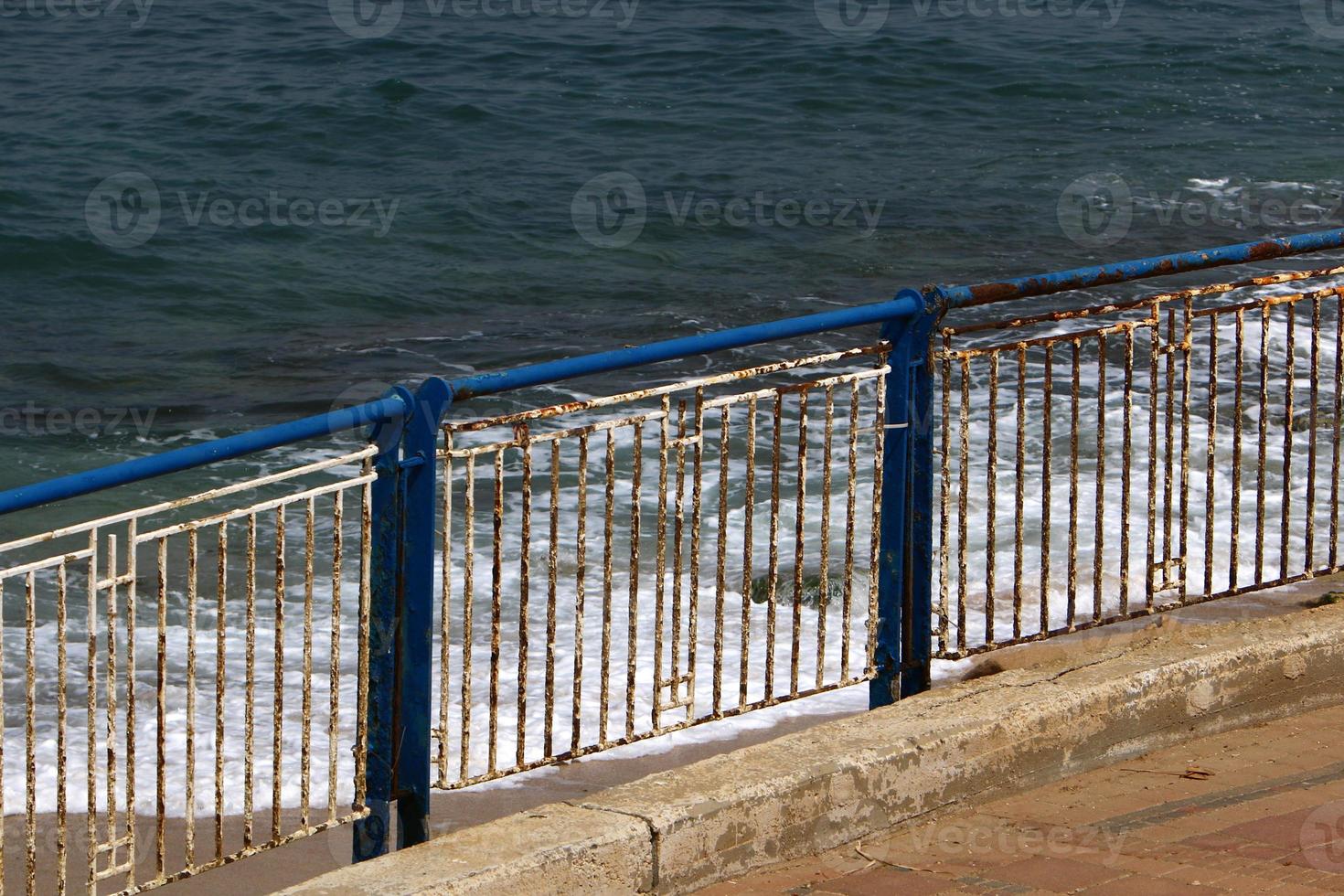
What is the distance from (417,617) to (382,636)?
87 millimetres

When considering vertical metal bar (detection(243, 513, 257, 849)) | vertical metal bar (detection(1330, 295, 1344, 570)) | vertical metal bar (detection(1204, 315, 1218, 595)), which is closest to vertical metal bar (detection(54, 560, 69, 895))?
vertical metal bar (detection(243, 513, 257, 849))

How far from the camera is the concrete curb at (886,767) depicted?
3658 mm

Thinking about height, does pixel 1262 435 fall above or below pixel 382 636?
above

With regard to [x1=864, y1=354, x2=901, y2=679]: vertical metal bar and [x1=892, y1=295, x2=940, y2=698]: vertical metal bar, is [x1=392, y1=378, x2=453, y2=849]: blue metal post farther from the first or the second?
[x1=892, y1=295, x2=940, y2=698]: vertical metal bar

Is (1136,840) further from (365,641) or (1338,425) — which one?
(1338,425)

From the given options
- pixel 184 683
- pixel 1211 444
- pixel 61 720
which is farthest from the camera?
pixel 184 683

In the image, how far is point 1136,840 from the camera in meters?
4.00

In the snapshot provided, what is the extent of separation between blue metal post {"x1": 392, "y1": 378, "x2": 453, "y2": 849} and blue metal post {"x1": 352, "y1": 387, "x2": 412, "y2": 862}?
17mm

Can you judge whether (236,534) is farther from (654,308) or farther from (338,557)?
(654,308)

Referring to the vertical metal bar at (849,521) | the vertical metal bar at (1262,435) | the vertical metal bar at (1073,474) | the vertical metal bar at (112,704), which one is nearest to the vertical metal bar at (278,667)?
the vertical metal bar at (112,704)

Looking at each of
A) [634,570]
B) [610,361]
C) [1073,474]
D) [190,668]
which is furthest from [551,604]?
[1073,474]

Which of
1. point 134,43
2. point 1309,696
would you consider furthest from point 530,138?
point 1309,696

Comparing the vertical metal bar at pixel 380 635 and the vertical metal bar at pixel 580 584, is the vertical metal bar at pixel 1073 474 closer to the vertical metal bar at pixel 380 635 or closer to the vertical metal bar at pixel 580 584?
the vertical metal bar at pixel 580 584

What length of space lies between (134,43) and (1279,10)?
1993 cm
